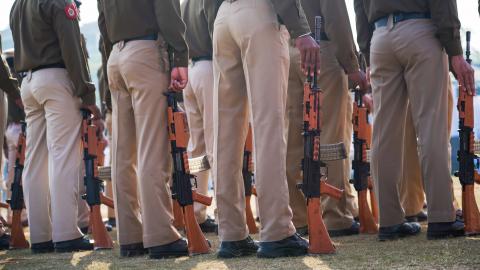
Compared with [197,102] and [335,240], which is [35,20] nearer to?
[197,102]

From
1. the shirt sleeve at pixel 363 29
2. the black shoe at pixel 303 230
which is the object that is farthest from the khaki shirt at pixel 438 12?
the black shoe at pixel 303 230

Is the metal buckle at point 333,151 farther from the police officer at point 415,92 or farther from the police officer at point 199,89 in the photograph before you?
the police officer at point 199,89

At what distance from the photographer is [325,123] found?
20.1 feet

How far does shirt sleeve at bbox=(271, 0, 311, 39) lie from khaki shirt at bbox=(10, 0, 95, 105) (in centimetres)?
223

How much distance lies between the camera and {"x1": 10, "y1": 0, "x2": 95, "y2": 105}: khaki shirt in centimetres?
612

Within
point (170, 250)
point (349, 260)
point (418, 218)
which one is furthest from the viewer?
point (418, 218)

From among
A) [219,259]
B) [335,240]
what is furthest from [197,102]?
[219,259]

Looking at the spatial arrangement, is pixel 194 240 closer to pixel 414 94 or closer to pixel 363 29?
pixel 414 94

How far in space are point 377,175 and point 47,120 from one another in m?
2.63

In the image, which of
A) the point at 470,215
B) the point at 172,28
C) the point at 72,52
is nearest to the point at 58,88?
the point at 72,52

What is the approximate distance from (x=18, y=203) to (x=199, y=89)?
1.94 metres

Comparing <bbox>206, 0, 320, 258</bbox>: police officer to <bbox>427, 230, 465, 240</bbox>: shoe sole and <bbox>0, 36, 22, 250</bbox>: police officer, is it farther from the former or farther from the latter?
<bbox>0, 36, 22, 250</bbox>: police officer

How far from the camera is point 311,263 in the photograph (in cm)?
414

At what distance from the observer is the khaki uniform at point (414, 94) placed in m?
4.95
